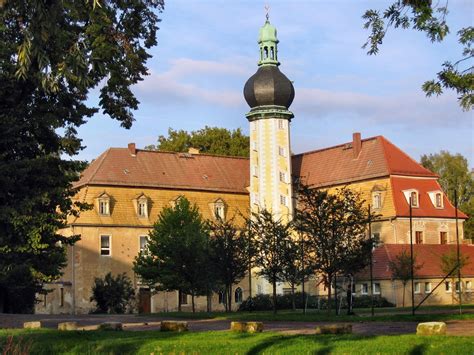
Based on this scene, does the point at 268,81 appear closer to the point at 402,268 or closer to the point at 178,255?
the point at 402,268

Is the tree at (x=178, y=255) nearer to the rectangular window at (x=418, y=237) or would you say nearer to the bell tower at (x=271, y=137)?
the bell tower at (x=271, y=137)

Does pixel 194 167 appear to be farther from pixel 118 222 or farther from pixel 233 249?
pixel 233 249

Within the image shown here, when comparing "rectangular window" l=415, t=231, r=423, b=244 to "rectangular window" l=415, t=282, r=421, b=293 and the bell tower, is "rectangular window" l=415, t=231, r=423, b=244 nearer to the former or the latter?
"rectangular window" l=415, t=282, r=421, b=293

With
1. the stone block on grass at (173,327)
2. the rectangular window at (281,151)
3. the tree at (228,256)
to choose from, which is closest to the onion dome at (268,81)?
the rectangular window at (281,151)

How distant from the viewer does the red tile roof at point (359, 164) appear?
72.9 meters

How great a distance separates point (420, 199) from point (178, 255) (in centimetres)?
2598

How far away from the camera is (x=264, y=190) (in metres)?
75.3

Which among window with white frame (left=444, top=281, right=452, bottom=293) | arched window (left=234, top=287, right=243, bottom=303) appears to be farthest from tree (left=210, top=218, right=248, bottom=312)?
arched window (left=234, top=287, right=243, bottom=303)

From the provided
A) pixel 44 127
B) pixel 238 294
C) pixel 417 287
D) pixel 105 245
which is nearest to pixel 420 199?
pixel 417 287

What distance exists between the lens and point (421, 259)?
64250 mm

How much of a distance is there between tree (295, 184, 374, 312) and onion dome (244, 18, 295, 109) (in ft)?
114

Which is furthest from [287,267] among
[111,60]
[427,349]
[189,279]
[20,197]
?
[427,349]

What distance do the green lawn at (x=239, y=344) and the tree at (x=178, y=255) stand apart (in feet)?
90.6

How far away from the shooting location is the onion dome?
75.1 metres
